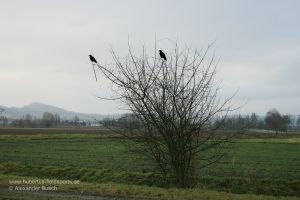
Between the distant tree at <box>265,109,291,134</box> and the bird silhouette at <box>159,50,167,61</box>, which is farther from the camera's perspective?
the distant tree at <box>265,109,291,134</box>

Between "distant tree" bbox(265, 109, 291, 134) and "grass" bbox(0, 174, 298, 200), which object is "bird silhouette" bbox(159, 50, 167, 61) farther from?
"distant tree" bbox(265, 109, 291, 134)

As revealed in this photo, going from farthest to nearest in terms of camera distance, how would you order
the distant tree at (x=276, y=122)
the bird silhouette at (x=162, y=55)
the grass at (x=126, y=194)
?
the distant tree at (x=276, y=122) < the bird silhouette at (x=162, y=55) < the grass at (x=126, y=194)

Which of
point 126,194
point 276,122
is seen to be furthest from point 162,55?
point 276,122

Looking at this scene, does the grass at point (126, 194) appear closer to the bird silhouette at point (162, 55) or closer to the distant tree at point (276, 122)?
the bird silhouette at point (162, 55)

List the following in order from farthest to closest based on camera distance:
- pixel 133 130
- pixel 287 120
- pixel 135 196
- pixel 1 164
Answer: pixel 287 120
pixel 1 164
pixel 133 130
pixel 135 196

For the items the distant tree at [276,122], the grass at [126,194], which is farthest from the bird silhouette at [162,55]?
the distant tree at [276,122]

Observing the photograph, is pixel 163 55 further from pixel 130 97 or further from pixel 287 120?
pixel 287 120

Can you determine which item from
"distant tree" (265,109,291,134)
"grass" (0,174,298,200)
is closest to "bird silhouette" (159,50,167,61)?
"grass" (0,174,298,200)

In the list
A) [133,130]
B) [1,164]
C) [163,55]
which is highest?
[163,55]

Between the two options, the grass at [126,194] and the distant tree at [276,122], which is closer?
the grass at [126,194]

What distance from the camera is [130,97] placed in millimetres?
13414

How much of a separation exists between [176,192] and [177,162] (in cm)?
152

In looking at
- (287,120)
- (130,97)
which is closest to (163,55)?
(130,97)

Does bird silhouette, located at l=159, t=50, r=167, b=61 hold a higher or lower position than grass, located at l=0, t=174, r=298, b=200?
higher
